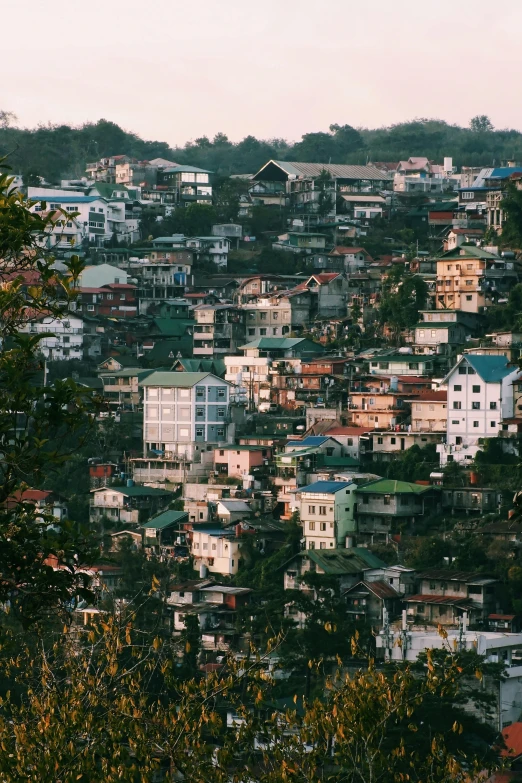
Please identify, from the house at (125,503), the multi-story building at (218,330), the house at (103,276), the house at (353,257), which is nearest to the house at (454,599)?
the house at (125,503)

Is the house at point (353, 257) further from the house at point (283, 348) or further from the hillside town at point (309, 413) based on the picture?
the house at point (283, 348)

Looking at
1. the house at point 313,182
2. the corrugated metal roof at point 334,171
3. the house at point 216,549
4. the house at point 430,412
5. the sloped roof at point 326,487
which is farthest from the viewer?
the corrugated metal roof at point 334,171

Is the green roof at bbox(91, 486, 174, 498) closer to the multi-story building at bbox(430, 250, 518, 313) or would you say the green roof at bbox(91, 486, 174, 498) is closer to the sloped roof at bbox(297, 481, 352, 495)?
the sloped roof at bbox(297, 481, 352, 495)

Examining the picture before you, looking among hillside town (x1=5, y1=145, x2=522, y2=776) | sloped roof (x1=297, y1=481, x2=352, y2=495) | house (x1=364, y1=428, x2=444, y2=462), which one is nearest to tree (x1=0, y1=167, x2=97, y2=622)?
hillside town (x1=5, y1=145, x2=522, y2=776)

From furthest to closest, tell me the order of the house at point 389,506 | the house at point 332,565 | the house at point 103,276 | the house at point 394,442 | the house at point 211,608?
the house at point 103,276 → the house at point 394,442 → the house at point 389,506 → the house at point 332,565 → the house at point 211,608

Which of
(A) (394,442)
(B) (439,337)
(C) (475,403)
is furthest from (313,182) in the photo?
(C) (475,403)

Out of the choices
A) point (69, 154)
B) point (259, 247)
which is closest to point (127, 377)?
point (259, 247)

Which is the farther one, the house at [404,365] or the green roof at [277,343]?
the green roof at [277,343]

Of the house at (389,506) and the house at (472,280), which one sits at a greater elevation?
the house at (472,280)
